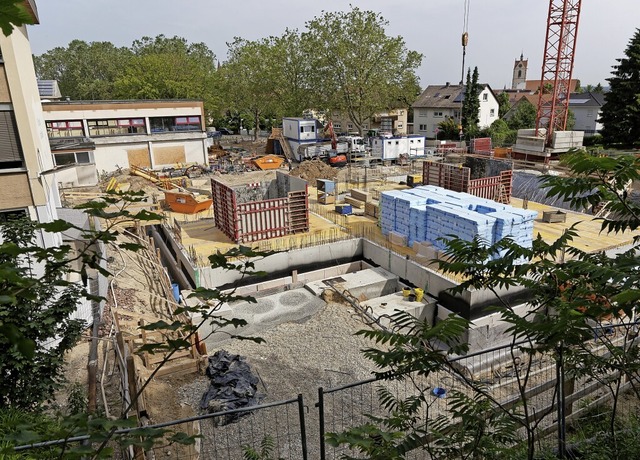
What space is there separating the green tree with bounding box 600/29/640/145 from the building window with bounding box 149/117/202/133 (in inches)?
1500

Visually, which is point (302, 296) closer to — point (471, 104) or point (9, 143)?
point (9, 143)

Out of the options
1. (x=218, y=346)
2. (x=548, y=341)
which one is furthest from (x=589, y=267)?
(x=218, y=346)

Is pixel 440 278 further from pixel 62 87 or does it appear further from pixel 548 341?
pixel 62 87

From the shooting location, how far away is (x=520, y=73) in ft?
424

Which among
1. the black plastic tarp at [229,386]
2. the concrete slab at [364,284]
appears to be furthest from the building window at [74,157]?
the black plastic tarp at [229,386]

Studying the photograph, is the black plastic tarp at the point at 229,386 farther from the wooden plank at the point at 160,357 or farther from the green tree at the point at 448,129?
the green tree at the point at 448,129

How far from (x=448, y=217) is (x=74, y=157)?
28.5m

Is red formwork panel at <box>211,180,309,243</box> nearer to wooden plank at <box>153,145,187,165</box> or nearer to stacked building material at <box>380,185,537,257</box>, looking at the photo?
stacked building material at <box>380,185,537,257</box>

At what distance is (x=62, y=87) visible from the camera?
81.4m

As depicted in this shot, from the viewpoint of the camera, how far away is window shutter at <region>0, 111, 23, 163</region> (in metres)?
10.3

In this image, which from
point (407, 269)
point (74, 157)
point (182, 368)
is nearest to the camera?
point (182, 368)

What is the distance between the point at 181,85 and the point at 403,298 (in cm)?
4965

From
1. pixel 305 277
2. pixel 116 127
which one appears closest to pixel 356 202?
pixel 305 277

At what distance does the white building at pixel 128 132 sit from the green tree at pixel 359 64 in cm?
1714
